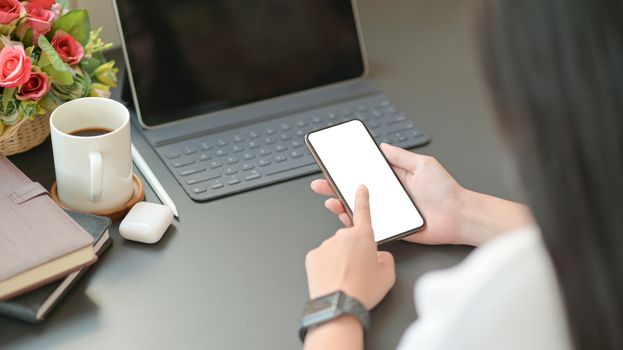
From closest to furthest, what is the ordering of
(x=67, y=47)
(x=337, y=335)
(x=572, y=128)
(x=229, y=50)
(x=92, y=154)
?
1. (x=572, y=128)
2. (x=337, y=335)
3. (x=92, y=154)
4. (x=67, y=47)
5. (x=229, y=50)

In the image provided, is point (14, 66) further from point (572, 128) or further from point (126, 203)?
point (572, 128)

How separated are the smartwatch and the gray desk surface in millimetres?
30

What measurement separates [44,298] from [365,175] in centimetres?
37

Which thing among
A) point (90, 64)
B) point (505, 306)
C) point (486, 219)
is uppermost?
point (90, 64)

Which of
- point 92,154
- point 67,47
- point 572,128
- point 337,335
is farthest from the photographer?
point 67,47

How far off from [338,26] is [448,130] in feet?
0.69

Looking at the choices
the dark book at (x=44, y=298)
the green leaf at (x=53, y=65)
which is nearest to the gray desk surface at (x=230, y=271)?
the dark book at (x=44, y=298)

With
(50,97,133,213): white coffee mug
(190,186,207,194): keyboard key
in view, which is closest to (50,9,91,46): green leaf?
(50,97,133,213): white coffee mug

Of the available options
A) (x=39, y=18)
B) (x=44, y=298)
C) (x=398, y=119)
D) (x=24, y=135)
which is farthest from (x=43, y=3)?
(x=398, y=119)

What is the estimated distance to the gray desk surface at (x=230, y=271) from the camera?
2.62 feet

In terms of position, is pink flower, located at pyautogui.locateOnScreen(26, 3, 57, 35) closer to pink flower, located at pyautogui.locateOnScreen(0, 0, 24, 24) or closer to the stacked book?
pink flower, located at pyautogui.locateOnScreen(0, 0, 24, 24)

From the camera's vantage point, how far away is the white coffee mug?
2.86ft

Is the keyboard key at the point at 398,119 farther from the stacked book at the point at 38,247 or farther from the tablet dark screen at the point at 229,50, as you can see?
the stacked book at the point at 38,247

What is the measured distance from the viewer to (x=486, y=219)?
3.01 feet
